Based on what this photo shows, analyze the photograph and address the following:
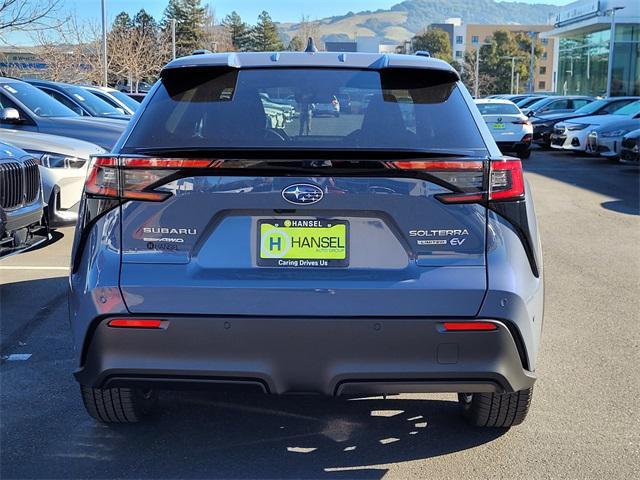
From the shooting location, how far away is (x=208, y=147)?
3.18 metres

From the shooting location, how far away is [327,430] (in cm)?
396

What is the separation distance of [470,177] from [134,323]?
4.83 feet

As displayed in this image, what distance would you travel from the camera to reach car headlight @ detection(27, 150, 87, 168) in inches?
344

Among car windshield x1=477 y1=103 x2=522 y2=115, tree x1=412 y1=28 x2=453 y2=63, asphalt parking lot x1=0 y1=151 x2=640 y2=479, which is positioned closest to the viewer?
asphalt parking lot x1=0 y1=151 x2=640 y2=479

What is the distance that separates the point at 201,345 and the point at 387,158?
1053 mm

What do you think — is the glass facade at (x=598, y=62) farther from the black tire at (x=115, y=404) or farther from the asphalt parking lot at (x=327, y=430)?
the black tire at (x=115, y=404)

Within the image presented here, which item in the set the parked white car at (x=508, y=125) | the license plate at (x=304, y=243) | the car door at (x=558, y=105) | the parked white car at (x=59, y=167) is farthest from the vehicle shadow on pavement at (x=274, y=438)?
the car door at (x=558, y=105)

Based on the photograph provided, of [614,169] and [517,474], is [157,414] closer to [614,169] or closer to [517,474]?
[517,474]

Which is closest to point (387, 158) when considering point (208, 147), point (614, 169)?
point (208, 147)

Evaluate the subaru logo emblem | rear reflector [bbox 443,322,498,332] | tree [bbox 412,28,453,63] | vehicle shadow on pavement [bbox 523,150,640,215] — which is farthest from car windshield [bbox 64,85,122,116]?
tree [bbox 412,28,453,63]

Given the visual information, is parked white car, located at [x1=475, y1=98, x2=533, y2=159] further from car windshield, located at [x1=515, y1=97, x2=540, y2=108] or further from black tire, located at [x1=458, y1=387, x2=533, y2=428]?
black tire, located at [x1=458, y1=387, x2=533, y2=428]

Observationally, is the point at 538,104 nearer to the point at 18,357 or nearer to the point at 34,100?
the point at 34,100

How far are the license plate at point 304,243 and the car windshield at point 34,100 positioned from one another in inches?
375

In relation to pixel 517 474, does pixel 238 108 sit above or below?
above
